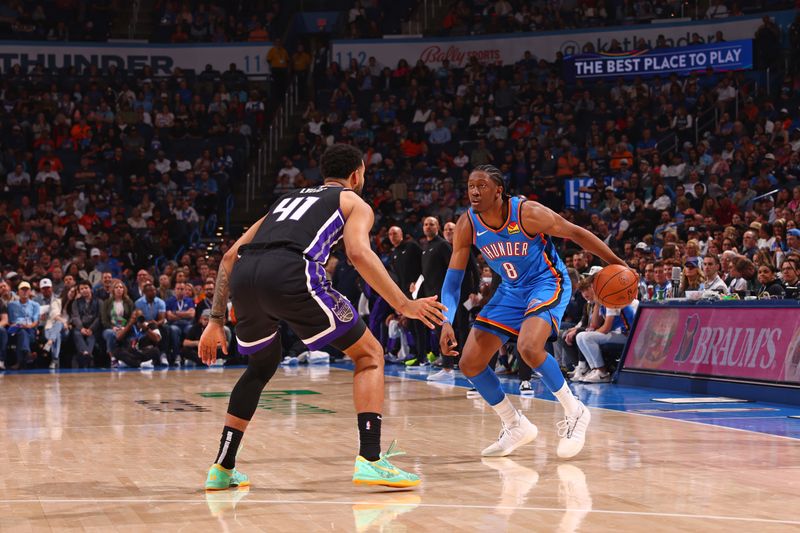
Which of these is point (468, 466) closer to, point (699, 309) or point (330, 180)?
point (330, 180)

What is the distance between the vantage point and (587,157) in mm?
22109

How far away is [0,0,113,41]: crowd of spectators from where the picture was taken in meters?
26.6

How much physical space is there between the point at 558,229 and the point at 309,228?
2103 millimetres

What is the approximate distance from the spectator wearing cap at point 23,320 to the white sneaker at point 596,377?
8.52m

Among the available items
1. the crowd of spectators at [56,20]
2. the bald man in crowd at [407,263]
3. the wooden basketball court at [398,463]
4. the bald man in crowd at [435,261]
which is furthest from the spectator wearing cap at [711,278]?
the crowd of spectators at [56,20]

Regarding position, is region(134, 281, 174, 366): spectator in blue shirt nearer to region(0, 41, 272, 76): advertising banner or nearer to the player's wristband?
the player's wristband

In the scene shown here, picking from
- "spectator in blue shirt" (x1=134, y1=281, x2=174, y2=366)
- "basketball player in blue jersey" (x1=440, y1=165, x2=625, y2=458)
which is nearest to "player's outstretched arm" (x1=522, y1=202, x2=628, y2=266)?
"basketball player in blue jersey" (x1=440, y1=165, x2=625, y2=458)

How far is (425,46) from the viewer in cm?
2639

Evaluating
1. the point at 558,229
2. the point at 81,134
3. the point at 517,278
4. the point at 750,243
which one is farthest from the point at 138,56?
the point at 558,229

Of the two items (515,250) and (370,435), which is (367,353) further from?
(515,250)

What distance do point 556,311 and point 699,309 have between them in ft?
15.3

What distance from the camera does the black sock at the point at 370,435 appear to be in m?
5.52

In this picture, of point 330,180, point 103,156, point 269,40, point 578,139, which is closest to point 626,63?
point 578,139

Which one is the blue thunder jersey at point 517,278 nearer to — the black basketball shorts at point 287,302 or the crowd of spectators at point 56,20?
the black basketball shorts at point 287,302
